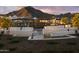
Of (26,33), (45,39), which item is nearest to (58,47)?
(45,39)

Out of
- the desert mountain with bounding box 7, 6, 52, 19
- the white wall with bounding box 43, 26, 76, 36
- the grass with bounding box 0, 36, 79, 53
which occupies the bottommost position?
the grass with bounding box 0, 36, 79, 53

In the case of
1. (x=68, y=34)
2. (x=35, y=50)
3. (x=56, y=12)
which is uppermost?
(x=56, y=12)

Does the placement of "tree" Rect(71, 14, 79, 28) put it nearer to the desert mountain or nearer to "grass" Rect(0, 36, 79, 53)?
"grass" Rect(0, 36, 79, 53)

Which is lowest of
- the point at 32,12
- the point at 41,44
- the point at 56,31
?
the point at 41,44

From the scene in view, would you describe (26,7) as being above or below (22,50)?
above

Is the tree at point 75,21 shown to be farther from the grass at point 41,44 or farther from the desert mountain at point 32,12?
the desert mountain at point 32,12

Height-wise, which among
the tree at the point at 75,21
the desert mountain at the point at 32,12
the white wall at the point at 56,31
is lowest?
the white wall at the point at 56,31

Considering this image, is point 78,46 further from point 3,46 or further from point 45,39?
point 3,46

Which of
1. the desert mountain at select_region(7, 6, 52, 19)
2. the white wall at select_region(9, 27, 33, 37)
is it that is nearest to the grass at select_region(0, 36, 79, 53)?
the white wall at select_region(9, 27, 33, 37)

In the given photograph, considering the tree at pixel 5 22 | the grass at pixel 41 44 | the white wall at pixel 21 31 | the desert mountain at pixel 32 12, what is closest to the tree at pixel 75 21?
the grass at pixel 41 44

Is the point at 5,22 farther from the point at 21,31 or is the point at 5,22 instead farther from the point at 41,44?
the point at 41,44

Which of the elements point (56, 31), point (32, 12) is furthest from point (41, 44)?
point (32, 12)
